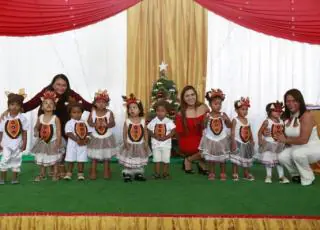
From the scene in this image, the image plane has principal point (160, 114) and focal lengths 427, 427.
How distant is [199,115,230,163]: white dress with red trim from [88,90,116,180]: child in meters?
1.09

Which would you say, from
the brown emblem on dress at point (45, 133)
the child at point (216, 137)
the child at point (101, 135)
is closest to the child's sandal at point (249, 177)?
the child at point (216, 137)

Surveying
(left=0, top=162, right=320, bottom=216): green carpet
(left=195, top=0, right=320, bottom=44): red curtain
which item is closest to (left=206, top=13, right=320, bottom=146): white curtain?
(left=195, top=0, right=320, bottom=44): red curtain

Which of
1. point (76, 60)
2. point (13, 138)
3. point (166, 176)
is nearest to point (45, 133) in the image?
point (13, 138)

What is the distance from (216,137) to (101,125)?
134 cm

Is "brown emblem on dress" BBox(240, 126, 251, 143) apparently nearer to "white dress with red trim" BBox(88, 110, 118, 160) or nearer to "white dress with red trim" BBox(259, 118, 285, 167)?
"white dress with red trim" BBox(259, 118, 285, 167)

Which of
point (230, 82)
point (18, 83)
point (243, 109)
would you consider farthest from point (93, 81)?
point (243, 109)

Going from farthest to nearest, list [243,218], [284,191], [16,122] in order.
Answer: [16,122] < [284,191] < [243,218]

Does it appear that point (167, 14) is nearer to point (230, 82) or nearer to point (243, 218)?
point (230, 82)

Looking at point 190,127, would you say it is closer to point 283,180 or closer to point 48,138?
point 283,180

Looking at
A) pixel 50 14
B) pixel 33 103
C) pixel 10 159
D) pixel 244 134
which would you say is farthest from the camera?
pixel 50 14

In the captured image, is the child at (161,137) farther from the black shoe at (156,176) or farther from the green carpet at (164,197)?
the green carpet at (164,197)

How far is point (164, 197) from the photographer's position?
3.99m

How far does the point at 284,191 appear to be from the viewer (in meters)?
4.29

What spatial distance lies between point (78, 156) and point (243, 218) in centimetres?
218
